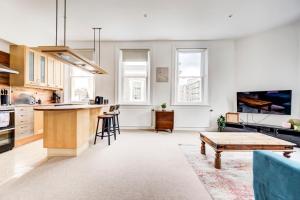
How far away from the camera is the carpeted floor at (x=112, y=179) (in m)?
1.94

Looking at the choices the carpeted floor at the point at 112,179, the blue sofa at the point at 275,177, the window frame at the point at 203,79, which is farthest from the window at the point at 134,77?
the blue sofa at the point at 275,177

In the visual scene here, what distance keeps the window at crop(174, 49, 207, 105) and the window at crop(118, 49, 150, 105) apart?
1086 mm

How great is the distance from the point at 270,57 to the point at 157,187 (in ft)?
15.9

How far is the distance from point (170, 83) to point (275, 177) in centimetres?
485

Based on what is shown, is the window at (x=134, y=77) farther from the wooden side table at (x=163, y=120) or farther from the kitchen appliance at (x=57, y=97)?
the kitchen appliance at (x=57, y=97)

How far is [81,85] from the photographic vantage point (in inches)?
239

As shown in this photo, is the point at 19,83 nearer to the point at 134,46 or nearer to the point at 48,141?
the point at 48,141

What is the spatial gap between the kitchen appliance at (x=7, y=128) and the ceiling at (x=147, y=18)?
1.80m

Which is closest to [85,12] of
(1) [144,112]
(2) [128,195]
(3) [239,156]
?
(1) [144,112]

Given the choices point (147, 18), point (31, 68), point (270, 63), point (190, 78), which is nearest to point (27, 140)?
point (31, 68)

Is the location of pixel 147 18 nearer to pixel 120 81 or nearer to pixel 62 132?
pixel 120 81

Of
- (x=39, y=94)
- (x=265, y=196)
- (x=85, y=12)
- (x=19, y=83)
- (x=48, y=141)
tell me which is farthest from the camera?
(x=39, y=94)

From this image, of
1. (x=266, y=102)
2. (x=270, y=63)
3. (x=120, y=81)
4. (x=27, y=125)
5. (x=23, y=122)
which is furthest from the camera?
(x=120, y=81)

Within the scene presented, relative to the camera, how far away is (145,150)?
3.63 m
